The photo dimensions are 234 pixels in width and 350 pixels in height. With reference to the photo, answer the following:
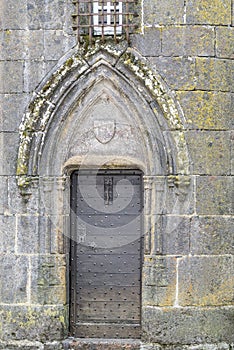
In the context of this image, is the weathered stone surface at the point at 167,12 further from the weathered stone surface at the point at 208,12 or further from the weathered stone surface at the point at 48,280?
the weathered stone surface at the point at 48,280

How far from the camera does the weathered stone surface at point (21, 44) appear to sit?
8.08 meters

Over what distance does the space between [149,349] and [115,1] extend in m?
3.75

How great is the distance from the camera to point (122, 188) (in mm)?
8336

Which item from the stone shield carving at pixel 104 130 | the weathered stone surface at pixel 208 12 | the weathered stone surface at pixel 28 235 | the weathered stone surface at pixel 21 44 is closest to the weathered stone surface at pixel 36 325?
the weathered stone surface at pixel 28 235

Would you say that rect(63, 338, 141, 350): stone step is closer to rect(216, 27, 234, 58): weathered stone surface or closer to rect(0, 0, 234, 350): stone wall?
rect(0, 0, 234, 350): stone wall

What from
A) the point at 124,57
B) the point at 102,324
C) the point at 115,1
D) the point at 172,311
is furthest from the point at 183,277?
the point at 115,1

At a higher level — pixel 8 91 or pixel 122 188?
pixel 8 91

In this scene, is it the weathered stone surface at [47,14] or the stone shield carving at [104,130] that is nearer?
the weathered stone surface at [47,14]

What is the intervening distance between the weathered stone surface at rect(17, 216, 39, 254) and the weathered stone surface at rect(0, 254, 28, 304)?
0.11 meters

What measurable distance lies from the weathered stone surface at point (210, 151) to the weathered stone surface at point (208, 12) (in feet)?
3.94

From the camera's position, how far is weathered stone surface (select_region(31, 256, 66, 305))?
8078 millimetres

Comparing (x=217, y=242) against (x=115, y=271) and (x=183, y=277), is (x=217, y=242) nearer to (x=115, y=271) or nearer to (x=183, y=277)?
(x=183, y=277)

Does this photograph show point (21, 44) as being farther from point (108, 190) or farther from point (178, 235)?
point (178, 235)

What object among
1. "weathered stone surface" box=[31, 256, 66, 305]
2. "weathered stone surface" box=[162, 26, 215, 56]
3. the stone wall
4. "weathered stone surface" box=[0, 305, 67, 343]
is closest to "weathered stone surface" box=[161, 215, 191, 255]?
the stone wall
